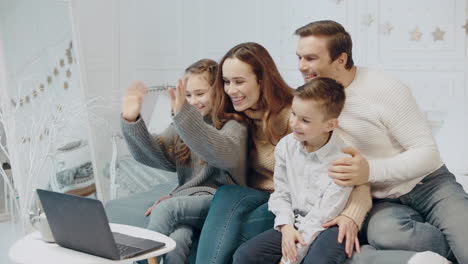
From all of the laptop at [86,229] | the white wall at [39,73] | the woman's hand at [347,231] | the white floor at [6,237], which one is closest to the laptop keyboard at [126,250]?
the laptop at [86,229]

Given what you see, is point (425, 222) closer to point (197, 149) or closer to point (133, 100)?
point (197, 149)

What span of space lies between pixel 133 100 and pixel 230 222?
1.96 ft

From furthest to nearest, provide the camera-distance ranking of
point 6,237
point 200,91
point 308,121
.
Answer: point 6,237, point 200,91, point 308,121

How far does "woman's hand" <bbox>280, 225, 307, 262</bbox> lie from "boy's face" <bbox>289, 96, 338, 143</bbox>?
0.30 metres

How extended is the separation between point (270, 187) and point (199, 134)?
1.34 ft

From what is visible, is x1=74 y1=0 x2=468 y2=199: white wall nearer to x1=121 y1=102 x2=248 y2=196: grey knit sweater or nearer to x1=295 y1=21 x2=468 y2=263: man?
x1=295 y1=21 x2=468 y2=263: man

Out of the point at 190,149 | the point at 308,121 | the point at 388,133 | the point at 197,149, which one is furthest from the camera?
the point at 190,149

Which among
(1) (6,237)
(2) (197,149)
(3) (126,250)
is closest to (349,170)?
(2) (197,149)

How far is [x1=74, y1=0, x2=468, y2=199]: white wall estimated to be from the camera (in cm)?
295

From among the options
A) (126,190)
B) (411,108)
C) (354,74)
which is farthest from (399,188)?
(126,190)

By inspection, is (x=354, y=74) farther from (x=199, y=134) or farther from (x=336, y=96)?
(x=199, y=134)

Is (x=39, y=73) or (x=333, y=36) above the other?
(x=333, y=36)

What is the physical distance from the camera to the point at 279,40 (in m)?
3.60

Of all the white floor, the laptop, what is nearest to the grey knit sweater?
the laptop
